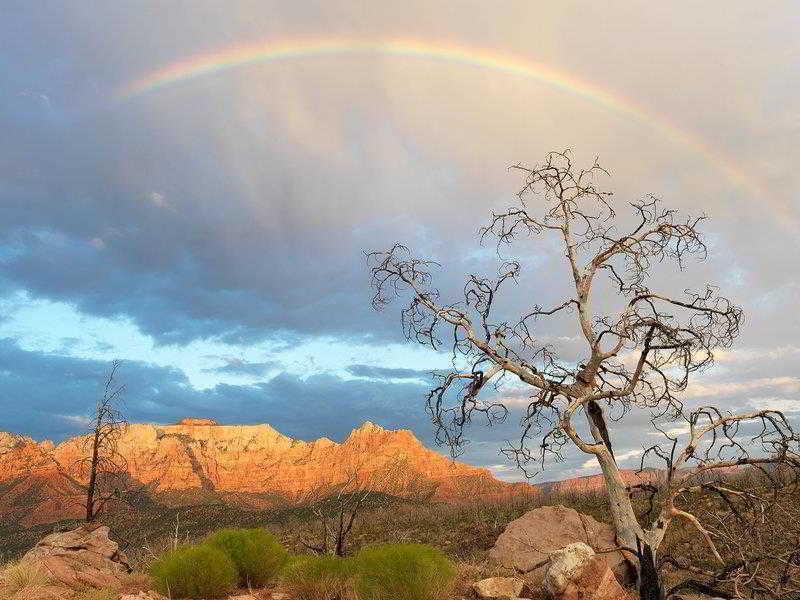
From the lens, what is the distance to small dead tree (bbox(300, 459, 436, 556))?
1519cm

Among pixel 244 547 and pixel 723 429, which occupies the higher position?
pixel 723 429

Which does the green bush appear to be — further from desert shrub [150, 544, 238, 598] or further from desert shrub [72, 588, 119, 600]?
desert shrub [72, 588, 119, 600]

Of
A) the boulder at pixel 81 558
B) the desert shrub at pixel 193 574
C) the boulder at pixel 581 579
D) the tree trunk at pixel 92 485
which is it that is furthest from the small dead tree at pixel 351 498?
the tree trunk at pixel 92 485

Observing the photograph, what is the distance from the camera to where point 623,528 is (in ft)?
38.2

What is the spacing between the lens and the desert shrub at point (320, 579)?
35.4 feet

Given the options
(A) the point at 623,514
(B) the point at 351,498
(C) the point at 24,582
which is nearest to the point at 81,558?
(C) the point at 24,582

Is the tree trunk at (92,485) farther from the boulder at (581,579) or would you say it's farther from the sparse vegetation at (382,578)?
the boulder at (581,579)

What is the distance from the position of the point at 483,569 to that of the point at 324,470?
183 metres

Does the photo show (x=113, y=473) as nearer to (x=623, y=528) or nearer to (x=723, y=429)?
(x=623, y=528)

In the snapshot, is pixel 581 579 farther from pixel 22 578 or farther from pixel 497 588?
pixel 22 578

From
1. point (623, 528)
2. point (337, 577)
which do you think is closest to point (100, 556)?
point (337, 577)

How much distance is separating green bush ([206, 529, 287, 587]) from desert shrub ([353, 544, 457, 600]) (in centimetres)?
385

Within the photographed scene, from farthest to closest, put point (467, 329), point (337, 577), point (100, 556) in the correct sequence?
point (100, 556) → point (467, 329) → point (337, 577)

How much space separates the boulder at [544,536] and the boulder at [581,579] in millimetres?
3630
